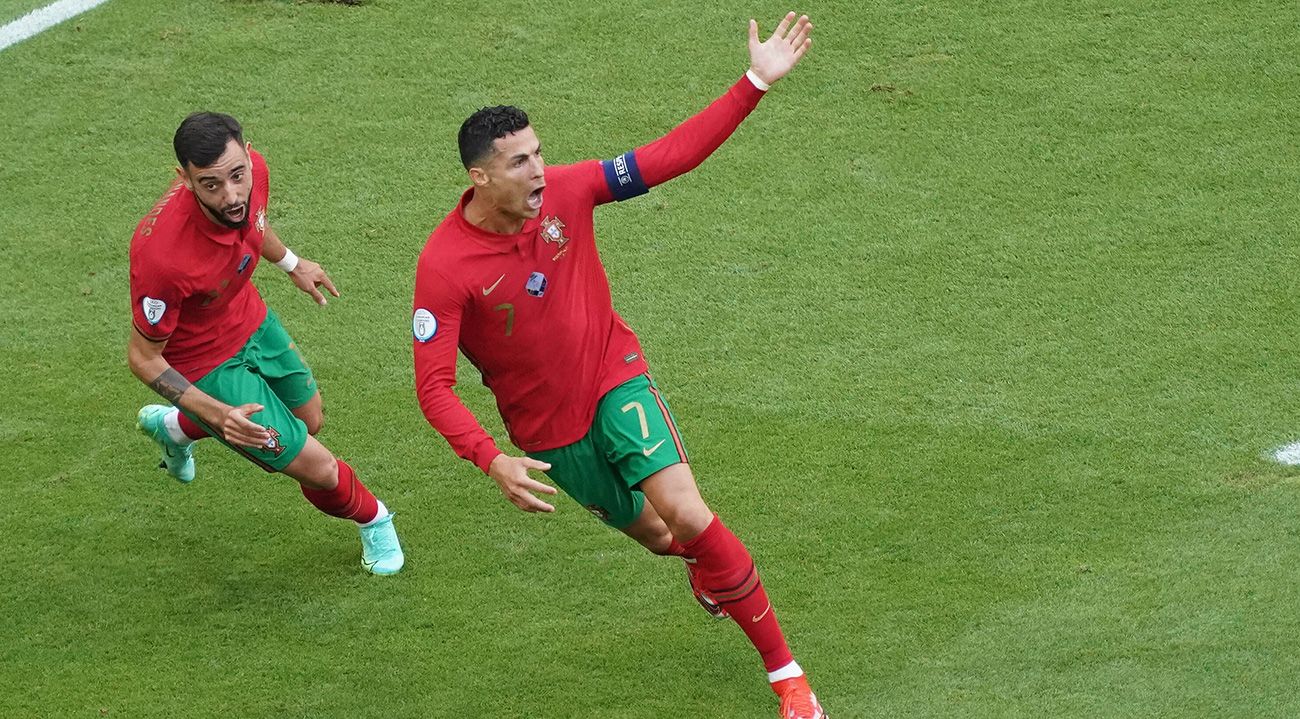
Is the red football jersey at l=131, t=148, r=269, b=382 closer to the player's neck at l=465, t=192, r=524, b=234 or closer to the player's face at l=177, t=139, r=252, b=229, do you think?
the player's face at l=177, t=139, r=252, b=229

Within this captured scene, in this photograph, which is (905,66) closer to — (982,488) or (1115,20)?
(1115,20)

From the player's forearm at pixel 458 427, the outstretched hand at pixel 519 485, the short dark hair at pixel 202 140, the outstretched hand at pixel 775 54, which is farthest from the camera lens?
the short dark hair at pixel 202 140

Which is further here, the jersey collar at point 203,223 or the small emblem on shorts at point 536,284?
the jersey collar at point 203,223

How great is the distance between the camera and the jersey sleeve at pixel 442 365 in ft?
17.1

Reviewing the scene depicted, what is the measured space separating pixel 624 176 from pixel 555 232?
308 millimetres

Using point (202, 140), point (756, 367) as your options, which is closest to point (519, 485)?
point (202, 140)

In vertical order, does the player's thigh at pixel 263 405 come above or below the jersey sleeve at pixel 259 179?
below

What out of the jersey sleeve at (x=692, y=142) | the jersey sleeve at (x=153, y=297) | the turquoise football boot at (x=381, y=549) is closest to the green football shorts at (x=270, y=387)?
the jersey sleeve at (x=153, y=297)

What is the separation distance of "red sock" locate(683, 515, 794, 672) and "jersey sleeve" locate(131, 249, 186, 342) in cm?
205

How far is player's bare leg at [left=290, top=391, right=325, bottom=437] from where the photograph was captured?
6.75 metres

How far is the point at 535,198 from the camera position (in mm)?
5449

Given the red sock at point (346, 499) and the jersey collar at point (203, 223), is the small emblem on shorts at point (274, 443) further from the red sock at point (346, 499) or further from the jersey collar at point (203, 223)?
the jersey collar at point (203, 223)

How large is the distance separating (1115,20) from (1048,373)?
341cm

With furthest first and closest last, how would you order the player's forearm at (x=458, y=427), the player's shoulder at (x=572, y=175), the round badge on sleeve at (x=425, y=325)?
1. the player's shoulder at (x=572, y=175)
2. the round badge on sleeve at (x=425, y=325)
3. the player's forearm at (x=458, y=427)
